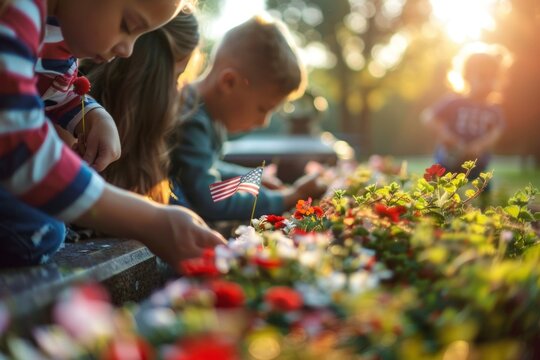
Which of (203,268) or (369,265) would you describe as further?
(369,265)

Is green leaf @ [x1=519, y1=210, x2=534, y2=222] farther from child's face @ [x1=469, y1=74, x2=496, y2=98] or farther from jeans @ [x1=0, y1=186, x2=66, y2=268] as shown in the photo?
child's face @ [x1=469, y1=74, x2=496, y2=98]

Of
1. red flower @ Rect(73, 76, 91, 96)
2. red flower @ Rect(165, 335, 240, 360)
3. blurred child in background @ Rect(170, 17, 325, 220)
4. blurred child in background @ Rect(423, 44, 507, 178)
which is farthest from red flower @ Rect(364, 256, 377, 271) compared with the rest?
blurred child in background @ Rect(423, 44, 507, 178)

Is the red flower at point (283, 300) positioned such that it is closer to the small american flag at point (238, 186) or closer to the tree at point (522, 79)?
the small american flag at point (238, 186)

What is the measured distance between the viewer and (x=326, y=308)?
3.69 feet

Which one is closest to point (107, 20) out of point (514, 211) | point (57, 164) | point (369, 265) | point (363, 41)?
point (57, 164)

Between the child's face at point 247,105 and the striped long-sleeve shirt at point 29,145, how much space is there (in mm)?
2523

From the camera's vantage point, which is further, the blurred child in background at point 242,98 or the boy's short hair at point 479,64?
the boy's short hair at point 479,64

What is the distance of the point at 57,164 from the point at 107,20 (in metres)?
0.53

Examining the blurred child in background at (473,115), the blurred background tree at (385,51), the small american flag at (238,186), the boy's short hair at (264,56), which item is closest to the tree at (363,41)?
the blurred background tree at (385,51)

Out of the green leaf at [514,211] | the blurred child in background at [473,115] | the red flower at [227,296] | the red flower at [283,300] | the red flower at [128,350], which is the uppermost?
the green leaf at [514,211]

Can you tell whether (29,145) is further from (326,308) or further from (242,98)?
(242,98)

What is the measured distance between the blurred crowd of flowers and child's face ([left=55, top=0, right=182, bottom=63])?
64 cm

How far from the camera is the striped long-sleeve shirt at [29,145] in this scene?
133 cm

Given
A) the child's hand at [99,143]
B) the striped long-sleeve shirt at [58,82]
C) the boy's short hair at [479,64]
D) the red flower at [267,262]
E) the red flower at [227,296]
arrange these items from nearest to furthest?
A: the red flower at [227,296]
the red flower at [267,262]
the striped long-sleeve shirt at [58,82]
the child's hand at [99,143]
the boy's short hair at [479,64]
